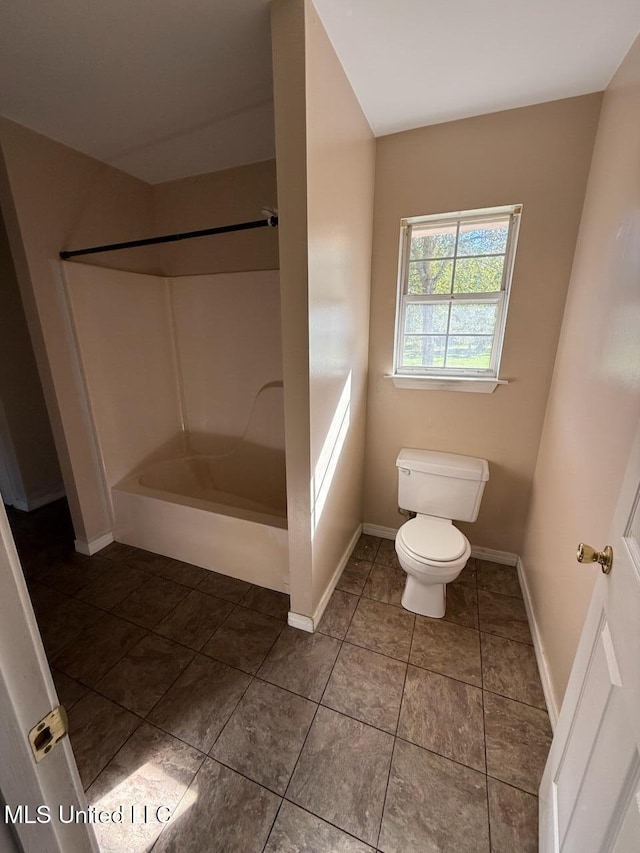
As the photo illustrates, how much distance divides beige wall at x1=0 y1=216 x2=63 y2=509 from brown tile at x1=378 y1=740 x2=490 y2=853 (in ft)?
10.2

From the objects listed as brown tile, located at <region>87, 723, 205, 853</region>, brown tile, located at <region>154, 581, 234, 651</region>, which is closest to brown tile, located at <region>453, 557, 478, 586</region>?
brown tile, located at <region>154, 581, 234, 651</region>

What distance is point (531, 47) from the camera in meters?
1.28

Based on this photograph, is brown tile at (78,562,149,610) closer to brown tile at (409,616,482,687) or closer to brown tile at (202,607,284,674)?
brown tile at (202,607,284,674)

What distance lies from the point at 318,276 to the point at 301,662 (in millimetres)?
1650

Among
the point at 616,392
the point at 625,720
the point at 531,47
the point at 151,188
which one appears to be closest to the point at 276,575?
the point at 625,720

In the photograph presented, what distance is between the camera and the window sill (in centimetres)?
192

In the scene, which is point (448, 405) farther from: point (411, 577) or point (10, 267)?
point (10, 267)

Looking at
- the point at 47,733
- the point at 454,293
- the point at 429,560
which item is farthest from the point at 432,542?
the point at 47,733

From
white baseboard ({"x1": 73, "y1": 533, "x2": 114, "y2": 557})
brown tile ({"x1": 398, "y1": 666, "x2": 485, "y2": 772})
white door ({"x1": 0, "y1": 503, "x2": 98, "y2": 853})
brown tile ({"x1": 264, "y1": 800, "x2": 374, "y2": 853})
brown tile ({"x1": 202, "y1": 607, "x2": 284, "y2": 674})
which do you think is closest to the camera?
white door ({"x1": 0, "y1": 503, "x2": 98, "y2": 853})

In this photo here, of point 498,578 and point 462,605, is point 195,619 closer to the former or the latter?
point 462,605

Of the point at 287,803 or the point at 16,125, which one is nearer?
the point at 287,803

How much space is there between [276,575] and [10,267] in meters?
2.89

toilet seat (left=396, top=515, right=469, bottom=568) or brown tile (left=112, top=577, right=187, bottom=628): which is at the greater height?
toilet seat (left=396, top=515, right=469, bottom=568)

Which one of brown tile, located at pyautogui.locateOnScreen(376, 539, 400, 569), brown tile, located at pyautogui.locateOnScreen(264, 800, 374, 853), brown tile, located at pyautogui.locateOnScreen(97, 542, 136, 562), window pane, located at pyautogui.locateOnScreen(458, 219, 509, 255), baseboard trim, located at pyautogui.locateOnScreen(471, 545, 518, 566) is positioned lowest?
brown tile, located at pyautogui.locateOnScreen(264, 800, 374, 853)
